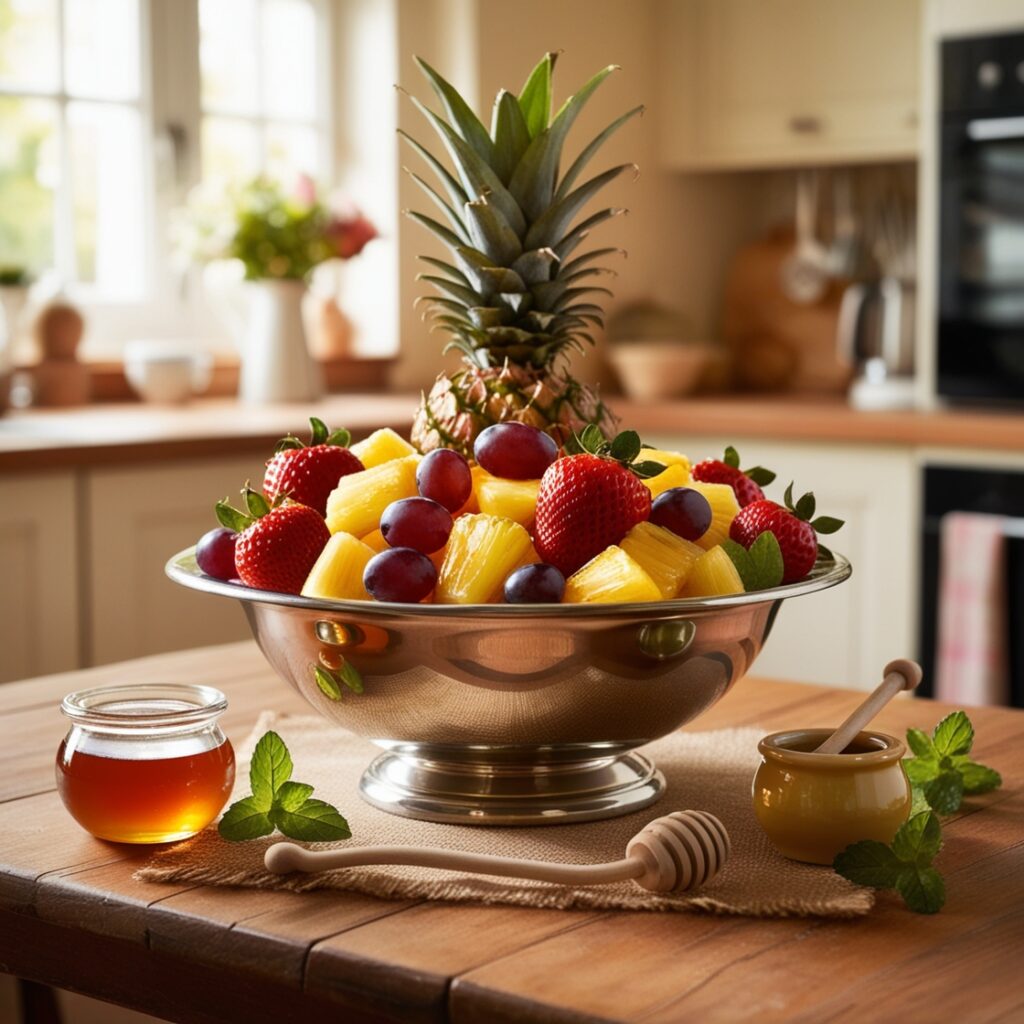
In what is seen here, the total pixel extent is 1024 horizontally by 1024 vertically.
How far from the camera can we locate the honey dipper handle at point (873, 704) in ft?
3.47

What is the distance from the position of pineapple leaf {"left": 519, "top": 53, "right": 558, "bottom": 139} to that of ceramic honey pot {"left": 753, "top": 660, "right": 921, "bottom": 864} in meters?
0.63

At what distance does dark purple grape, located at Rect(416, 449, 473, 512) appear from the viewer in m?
1.15

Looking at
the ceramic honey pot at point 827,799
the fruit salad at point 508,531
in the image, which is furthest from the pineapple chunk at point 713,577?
the ceramic honey pot at point 827,799

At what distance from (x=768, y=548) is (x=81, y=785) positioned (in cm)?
47

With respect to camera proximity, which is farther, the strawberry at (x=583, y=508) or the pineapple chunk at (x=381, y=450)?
the pineapple chunk at (x=381, y=450)

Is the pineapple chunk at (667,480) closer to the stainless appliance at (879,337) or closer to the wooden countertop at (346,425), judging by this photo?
the wooden countertop at (346,425)

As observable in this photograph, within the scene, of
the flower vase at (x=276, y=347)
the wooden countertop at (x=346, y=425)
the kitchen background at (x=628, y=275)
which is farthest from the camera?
Result: the flower vase at (x=276, y=347)

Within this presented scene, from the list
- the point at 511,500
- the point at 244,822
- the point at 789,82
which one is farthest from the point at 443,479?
the point at 789,82

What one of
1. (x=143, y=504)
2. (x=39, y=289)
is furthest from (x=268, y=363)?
→ (x=143, y=504)

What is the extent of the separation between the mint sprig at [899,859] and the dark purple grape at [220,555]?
0.46m

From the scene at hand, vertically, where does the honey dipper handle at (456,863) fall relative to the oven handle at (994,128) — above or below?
below

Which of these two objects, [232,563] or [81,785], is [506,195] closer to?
[232,563]

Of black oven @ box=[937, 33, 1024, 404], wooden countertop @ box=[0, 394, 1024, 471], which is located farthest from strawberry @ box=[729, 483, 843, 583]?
black oven @ box=[937, 33, 1024, 404]

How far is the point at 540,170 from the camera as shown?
1419 millimetres
